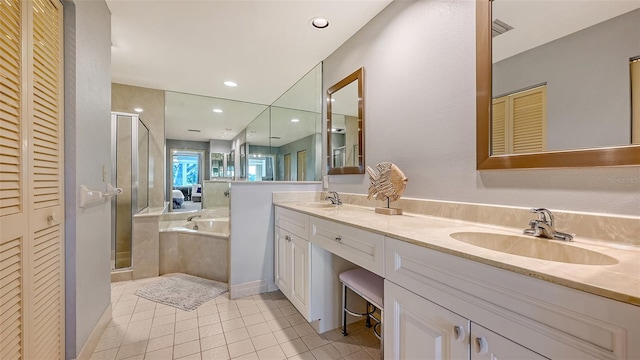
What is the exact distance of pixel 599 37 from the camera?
0.93 metres

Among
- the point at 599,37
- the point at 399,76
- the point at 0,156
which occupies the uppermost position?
the point at 399,76

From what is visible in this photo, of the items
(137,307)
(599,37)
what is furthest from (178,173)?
(599,37)

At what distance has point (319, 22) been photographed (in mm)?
2037

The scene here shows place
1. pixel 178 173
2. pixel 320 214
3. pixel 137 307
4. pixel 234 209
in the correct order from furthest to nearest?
pixel 178 173 < pixel 234 209 < pixel 137 307 < pixel 320 214

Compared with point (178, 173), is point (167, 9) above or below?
above

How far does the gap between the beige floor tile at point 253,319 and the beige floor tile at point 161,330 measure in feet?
1.66

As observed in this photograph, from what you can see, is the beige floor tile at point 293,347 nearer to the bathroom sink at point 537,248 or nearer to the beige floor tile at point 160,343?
the beige floor tile at point 160,343

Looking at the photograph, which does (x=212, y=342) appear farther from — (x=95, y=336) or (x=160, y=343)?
(x=95, y=336)

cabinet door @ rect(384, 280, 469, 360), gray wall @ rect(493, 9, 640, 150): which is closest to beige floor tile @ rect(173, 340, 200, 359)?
cabinet door @ rect(384, 280, 469, 360)

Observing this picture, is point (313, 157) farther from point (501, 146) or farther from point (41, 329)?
point (41, 329)

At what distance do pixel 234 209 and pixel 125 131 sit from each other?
1.80m

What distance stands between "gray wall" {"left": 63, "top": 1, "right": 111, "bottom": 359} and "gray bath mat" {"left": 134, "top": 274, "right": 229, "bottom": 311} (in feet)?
1.69

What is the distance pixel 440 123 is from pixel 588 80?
2.00 ft

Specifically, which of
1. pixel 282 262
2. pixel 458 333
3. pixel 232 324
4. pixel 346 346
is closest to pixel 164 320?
pixel 232 324
